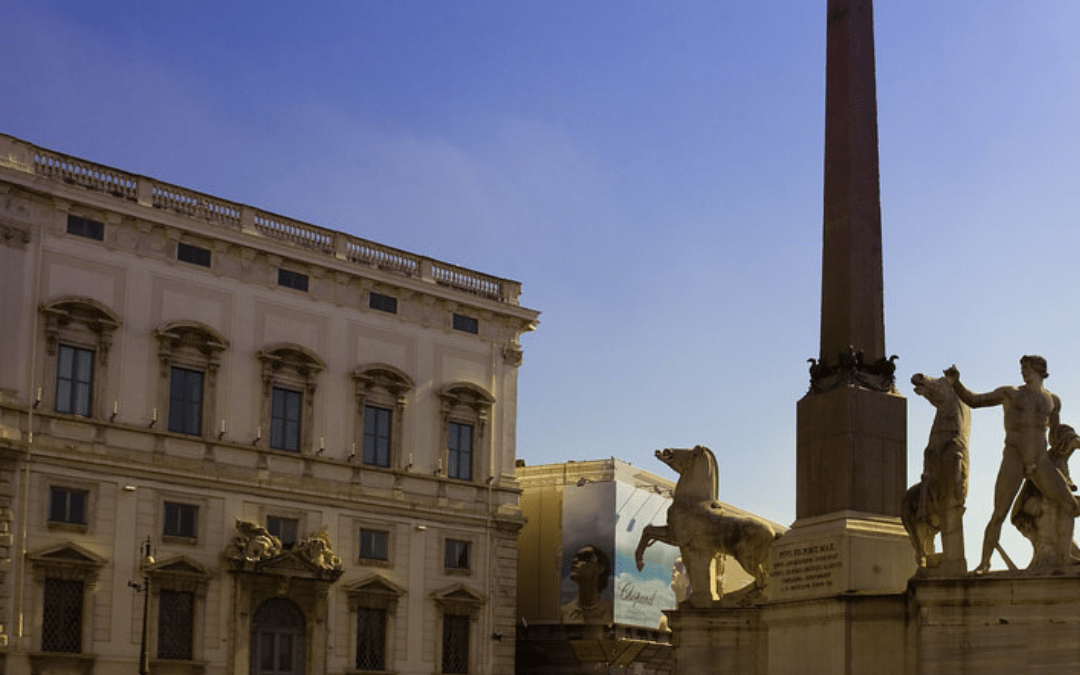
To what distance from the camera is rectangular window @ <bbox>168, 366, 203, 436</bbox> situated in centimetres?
4534

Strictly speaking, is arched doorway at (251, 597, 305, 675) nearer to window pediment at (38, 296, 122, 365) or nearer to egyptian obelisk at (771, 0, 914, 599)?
window pediment at (38, 296, 122, 365)

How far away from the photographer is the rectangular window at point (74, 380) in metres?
42.9

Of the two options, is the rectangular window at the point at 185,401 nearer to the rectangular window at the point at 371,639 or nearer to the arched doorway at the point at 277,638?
the arched doorway at the point at 277,638

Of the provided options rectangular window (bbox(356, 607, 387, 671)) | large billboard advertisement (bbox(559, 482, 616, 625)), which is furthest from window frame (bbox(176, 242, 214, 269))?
large billboard advertisement (bbox(559, 482, 616, 625))

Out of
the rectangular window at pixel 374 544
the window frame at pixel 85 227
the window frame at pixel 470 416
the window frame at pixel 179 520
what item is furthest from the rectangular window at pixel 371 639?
the window frame at pixel 85 227

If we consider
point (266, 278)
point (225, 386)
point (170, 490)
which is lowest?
point (170, 490)

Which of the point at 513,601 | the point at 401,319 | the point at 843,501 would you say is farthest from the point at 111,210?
the point at 843,501

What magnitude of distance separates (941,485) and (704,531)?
6247 mm

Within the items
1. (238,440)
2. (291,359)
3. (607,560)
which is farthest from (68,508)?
(607,560)

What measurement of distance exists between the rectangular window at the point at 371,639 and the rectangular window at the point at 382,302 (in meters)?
9.01

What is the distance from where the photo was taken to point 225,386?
152 feet

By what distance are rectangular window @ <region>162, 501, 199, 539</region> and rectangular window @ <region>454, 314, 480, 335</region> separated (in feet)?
36.9

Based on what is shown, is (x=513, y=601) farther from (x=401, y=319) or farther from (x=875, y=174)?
(x=875, y=174)

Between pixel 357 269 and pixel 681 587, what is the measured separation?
18164 millimetres
